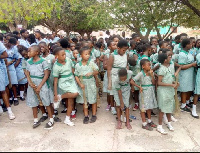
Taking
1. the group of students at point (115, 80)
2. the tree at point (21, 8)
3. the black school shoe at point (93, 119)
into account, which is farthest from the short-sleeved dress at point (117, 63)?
the tree at point (21, 8)

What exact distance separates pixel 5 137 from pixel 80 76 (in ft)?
5.67

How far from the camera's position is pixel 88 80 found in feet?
12.4

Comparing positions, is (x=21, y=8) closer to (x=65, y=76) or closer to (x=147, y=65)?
(x=65, y=76)

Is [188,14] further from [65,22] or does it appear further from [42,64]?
[65,22]

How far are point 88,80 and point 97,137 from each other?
1102 mm

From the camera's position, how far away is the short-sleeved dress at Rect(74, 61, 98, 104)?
370 centimetres

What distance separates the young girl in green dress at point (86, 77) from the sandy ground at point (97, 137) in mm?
422

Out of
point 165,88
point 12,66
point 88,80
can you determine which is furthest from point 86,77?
point 12,66

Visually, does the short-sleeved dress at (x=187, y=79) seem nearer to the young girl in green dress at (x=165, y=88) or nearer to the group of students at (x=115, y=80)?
the group of students at (x=115, y=80)

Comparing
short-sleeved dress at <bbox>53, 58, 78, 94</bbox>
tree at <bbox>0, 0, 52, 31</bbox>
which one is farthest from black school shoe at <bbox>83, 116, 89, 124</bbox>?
tree at <bbox>0, 0, 52, 31</bbox>

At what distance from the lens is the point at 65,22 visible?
16.3 m

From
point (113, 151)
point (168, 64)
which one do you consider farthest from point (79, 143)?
point (168, 64)

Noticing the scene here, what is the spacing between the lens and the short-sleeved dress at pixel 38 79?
3.53 meters

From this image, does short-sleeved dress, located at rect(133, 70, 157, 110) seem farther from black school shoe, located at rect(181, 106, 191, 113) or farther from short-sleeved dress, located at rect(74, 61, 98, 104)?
black school shoe, located at rect(181, 106, 191, 113)
